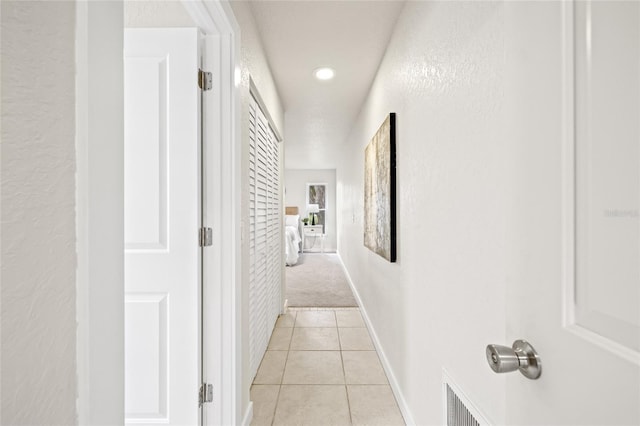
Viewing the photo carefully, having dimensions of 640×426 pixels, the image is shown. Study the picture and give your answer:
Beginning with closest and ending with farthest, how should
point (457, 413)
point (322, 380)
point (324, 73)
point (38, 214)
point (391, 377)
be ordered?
point (38, 214) < point (457, 413) < point (391, 377) < point (322, 380) < point (324, 73)

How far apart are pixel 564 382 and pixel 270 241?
2567 millimetres

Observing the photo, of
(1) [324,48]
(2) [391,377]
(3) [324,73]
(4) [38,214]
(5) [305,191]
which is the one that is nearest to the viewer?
(4) [38,214]

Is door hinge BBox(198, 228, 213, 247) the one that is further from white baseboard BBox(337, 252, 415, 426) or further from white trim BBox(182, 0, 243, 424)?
white baseboard BBox(337, 252, 415, 426)

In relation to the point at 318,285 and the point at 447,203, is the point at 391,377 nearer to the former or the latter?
the point at 447,203

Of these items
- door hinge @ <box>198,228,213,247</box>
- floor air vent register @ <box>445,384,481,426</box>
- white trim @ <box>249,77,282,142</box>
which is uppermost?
white trim @ <box>249,77,282,142</box>

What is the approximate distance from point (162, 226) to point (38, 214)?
108 cm

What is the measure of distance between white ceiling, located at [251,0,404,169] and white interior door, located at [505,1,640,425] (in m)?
1.67

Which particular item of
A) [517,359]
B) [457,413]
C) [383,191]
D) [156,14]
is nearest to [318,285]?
[383,191]

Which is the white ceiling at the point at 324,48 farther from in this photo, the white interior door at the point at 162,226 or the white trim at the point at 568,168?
the white trim at the point at 568,168

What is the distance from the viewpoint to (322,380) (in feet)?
7.30

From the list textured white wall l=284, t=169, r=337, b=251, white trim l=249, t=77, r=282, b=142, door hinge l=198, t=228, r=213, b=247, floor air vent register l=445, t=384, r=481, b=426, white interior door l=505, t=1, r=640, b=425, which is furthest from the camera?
textured white wall l=284, t=169, r=337, b=251

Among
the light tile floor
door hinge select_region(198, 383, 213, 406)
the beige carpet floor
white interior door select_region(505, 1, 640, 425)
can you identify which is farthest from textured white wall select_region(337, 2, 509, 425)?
the beige carpet floor

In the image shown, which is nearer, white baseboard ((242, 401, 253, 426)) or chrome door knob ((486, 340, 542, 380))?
A: chrome door knob ((486, 340, 542, 380))

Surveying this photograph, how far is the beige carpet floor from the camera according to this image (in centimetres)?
413
